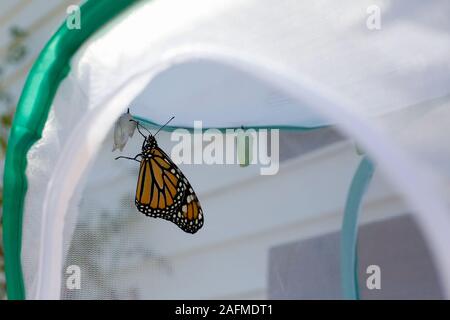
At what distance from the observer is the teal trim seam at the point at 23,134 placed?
5.11 feet

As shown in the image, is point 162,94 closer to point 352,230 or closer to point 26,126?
point 26,126

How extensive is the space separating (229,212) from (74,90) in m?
0.73

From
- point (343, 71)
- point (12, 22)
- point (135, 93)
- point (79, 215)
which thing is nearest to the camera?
point (343, 71)

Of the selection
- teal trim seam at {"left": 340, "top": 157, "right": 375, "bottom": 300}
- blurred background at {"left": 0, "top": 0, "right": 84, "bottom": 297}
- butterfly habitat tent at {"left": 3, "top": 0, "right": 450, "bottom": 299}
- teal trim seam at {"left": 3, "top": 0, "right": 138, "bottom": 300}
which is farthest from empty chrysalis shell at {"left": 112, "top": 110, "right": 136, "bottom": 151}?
blurred background at {"left": 0, "top": 0, "right": 84, "bottom": 297}

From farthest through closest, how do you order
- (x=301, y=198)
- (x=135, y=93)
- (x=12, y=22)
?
(x=12, y=22) < (x=301, y=198) < (x=135, y=93)

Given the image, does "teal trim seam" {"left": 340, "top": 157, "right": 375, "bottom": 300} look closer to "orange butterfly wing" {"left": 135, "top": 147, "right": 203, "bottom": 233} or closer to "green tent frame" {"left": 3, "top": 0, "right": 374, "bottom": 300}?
"green tent frame" {"left": 3, "top": 0, "right": 374, "bottom": 300}

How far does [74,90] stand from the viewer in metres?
1.53

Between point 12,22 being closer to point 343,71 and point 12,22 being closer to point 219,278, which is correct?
point 219,278

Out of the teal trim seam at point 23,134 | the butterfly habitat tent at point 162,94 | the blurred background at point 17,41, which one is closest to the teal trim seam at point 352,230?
the butterfly habitat tent at point 162,94

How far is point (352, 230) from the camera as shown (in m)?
1.82

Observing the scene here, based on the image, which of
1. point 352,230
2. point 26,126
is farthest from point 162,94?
point 352,230

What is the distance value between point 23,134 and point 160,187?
291 mm

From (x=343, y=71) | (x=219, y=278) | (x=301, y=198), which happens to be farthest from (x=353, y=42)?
(x=219, y=278)

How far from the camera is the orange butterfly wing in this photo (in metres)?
1.56
